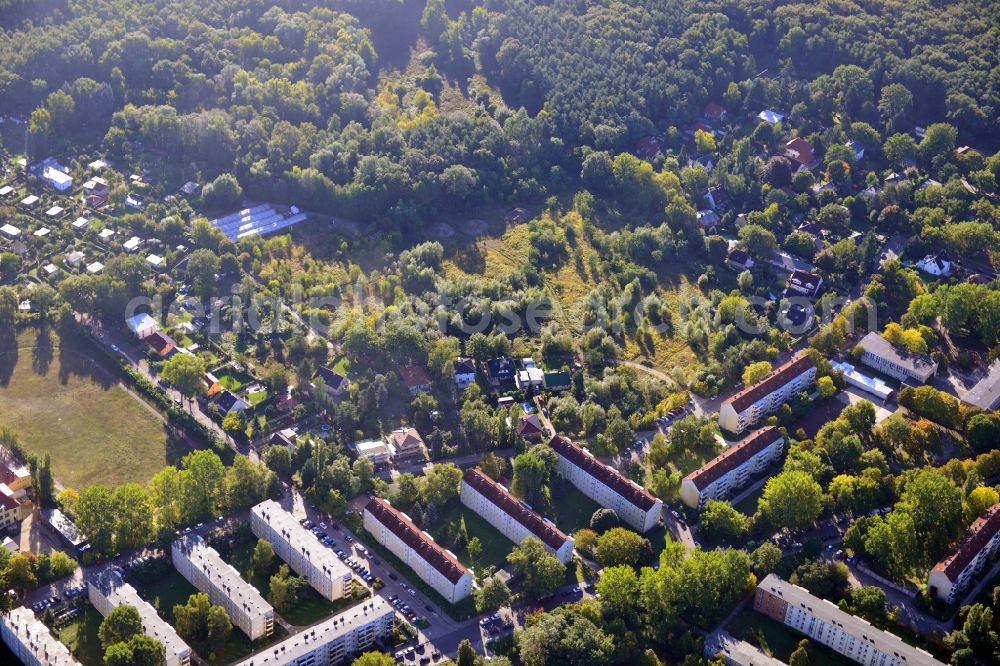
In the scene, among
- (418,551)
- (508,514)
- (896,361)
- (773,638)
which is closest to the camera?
(773,638)

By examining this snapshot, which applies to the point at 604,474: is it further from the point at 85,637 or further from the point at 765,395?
the point at 85,637

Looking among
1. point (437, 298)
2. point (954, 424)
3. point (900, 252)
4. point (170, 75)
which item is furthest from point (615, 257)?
point (170, 75)

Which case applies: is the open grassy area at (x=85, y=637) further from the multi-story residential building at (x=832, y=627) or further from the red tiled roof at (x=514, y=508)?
the multi-story residential building at (x=832, y=627)

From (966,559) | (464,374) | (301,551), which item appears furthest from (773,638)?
(464,374)

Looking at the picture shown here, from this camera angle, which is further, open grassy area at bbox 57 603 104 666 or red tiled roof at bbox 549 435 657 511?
red tiled roof at bbox 549 435 657 511

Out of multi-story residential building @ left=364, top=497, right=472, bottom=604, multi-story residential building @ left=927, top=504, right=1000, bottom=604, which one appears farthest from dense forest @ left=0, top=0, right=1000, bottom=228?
multi-story residential building @ left=927, top=504, right=1000, bottom=604

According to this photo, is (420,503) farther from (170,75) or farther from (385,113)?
(170,75)

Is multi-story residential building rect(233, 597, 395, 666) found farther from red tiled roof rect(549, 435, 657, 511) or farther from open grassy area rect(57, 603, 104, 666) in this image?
red tiled roof rect(549, 435, 657, 511)
